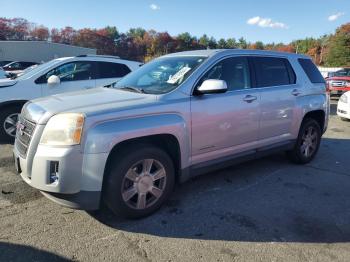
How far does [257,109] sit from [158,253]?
2458 millimetres

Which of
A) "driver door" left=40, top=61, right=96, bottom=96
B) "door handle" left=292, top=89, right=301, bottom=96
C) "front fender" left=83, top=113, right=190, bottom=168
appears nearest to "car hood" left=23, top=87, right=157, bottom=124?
"front fender" left=83, top=113, right=190, bottom=168

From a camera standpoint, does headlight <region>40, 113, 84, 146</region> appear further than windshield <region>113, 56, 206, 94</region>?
No

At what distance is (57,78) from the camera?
698cm

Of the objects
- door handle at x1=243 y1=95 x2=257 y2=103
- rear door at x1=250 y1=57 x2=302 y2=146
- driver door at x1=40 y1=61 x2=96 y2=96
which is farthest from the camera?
driver door at x1=40 y1=61 x2=96 y2=96

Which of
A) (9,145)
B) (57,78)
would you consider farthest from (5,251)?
(57,78)

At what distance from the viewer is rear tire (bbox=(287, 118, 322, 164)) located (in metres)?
5.71

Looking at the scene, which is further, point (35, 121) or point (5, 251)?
point (35, 121)

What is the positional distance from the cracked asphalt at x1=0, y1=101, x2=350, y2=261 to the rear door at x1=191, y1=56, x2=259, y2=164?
625 millimetres

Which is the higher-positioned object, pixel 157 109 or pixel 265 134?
pixel 157 109

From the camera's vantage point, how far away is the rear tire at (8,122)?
6844 mm

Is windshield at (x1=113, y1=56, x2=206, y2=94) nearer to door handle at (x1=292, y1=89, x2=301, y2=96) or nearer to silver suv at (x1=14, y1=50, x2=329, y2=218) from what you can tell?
silver suv at (x1=14, y1=50, x2=329, y2=218)

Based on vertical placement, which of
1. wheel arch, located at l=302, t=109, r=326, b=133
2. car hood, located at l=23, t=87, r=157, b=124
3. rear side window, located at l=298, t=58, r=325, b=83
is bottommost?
wheel arch, located at l=302, t=109, r=326, b=133

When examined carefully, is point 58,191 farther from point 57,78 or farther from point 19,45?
point 19,45

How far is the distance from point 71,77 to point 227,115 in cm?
455
